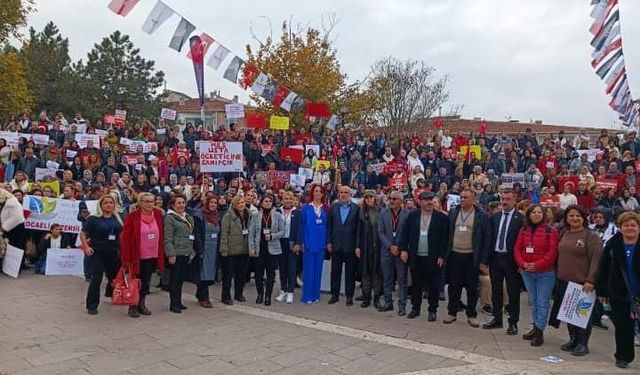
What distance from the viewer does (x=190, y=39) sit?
13688 mm

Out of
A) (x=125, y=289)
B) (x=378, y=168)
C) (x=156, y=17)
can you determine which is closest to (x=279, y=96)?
(x=378, y=168)

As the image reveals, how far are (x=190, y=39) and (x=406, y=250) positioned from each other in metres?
8.16

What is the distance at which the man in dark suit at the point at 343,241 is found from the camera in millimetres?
9133

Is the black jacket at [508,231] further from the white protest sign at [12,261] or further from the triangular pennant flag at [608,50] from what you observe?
the triangular pennant flag at [608,50]

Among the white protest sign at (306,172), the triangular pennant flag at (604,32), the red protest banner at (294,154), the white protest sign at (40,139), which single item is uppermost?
the triangular pennant flag at (604,32)

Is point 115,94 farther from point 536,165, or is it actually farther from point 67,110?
point 536,165

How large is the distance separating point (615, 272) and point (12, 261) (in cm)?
966

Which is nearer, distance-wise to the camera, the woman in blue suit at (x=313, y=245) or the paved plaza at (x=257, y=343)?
the paved plaza at (x=257, y=343)

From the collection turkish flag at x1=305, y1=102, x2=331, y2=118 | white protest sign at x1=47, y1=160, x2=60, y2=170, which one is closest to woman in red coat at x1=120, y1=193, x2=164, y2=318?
white protest sign at x1=47, y1=160, x2=60, y2=170

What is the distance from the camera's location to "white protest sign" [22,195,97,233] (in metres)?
10.9

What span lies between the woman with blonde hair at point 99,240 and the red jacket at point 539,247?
5.50m

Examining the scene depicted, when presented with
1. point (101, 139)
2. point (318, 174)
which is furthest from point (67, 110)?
point (318, 174)

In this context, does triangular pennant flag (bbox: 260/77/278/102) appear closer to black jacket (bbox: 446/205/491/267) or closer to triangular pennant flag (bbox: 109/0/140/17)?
triangular pennant flag (bbox: 109/0/140/17)

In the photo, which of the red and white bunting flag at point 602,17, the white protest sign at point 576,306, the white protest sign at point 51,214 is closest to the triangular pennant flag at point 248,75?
the white protest sign at point 51,214
